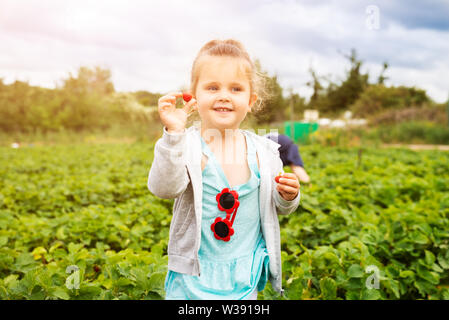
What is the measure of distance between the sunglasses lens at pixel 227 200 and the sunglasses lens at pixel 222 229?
0.07m

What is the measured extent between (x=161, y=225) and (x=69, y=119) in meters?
26.3

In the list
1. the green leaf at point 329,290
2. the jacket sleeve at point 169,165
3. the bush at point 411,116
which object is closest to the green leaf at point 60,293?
the jacket sleeve at point 169,165

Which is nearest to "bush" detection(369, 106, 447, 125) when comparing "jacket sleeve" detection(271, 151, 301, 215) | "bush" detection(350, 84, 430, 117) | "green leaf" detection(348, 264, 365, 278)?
"bush" detection(350, 84, 430, 117)

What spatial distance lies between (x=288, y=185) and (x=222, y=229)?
A: 28 cm

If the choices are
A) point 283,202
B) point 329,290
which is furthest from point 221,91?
point 329,290

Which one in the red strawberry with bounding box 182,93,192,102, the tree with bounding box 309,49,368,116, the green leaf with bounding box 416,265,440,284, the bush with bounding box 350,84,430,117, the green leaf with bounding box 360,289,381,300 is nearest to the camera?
the red strawberry with bounding box 182,93,192,102

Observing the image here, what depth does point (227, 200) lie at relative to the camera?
129 cm

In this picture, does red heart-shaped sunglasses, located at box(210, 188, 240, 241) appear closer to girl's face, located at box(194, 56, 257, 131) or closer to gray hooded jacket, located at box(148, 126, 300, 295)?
gray hooded jacket, located at box(148, 126, 300, 295)

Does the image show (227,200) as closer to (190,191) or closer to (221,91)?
(190,191)

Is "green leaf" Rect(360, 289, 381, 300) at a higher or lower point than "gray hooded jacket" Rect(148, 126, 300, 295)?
lower

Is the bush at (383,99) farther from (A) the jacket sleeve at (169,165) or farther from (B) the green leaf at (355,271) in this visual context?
(A) the jacket sleeve at (169,165)

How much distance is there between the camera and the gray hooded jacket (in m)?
1.17
